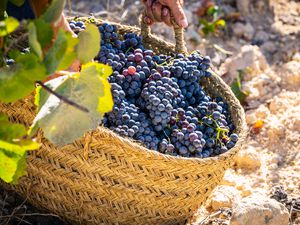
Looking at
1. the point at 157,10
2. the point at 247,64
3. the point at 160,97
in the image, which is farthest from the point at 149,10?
the point at 247,64

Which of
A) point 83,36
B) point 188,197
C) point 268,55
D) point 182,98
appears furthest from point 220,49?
point 83,36

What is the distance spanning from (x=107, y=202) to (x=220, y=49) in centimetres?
148

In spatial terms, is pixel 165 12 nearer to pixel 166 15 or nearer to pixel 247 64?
pixel 166 15

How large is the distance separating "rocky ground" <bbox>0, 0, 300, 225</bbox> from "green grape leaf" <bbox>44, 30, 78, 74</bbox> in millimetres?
941

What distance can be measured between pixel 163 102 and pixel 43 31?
915 millimetres

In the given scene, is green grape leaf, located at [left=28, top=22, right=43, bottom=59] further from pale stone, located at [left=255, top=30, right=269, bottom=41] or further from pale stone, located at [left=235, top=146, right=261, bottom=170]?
pale stone, located at [left=255, top=30, right=269, bottom=41]

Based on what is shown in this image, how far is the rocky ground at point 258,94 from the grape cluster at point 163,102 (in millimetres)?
263

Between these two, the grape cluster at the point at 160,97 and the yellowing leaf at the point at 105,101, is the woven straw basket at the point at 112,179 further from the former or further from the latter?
the yellowing leaf at the point at 105,101

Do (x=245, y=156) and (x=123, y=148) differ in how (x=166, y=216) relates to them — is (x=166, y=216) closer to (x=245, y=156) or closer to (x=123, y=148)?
(x=123, y=148)

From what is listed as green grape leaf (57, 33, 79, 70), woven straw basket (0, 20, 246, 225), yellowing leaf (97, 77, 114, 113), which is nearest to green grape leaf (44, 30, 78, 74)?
green grape leaf (57, 33, 79, 70)

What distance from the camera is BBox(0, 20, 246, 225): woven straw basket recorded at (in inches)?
75.5

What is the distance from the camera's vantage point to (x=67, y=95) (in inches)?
53.7

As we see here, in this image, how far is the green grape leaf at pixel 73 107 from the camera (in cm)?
135

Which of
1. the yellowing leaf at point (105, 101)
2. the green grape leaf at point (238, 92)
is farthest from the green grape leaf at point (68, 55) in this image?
the green grape leaf at point (238, 92)
